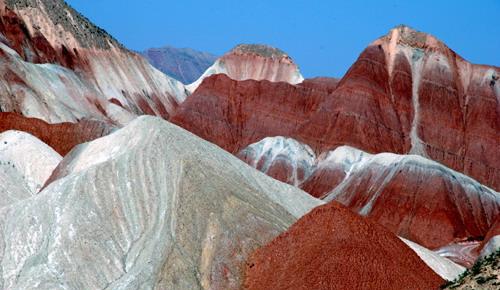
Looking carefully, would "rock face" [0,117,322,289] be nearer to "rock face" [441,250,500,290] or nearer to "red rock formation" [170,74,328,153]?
"rock face" [441,250,500,290]

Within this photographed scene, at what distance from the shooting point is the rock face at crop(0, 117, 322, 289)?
3512 centimetres

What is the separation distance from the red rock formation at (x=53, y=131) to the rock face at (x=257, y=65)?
302 ft

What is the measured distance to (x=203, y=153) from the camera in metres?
42.6

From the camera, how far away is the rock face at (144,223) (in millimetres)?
35125

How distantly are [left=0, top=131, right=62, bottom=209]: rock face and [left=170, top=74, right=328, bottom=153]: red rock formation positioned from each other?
5665 centimetres

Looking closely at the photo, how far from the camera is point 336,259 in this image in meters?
33.5

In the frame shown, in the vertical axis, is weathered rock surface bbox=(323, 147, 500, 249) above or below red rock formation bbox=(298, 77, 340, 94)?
below

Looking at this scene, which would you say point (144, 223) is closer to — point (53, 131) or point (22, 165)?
point (22, 165)

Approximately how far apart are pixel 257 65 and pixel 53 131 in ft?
319

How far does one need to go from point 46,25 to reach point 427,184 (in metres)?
49.7

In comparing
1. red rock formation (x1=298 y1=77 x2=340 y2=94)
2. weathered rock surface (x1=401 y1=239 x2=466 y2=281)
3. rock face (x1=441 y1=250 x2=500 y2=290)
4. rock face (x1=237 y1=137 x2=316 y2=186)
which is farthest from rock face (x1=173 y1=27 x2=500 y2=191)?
rock face (x1=441 y1=250 x2=500 y2=290)

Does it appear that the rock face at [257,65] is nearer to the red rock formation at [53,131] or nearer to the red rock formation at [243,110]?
the red rock formation at [243,110]

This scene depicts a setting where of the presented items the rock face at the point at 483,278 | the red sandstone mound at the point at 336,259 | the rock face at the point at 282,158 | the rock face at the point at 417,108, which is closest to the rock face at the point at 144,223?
the red sandstone mound at the point at 336,259

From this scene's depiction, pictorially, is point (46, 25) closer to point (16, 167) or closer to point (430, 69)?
point (430, 69)
